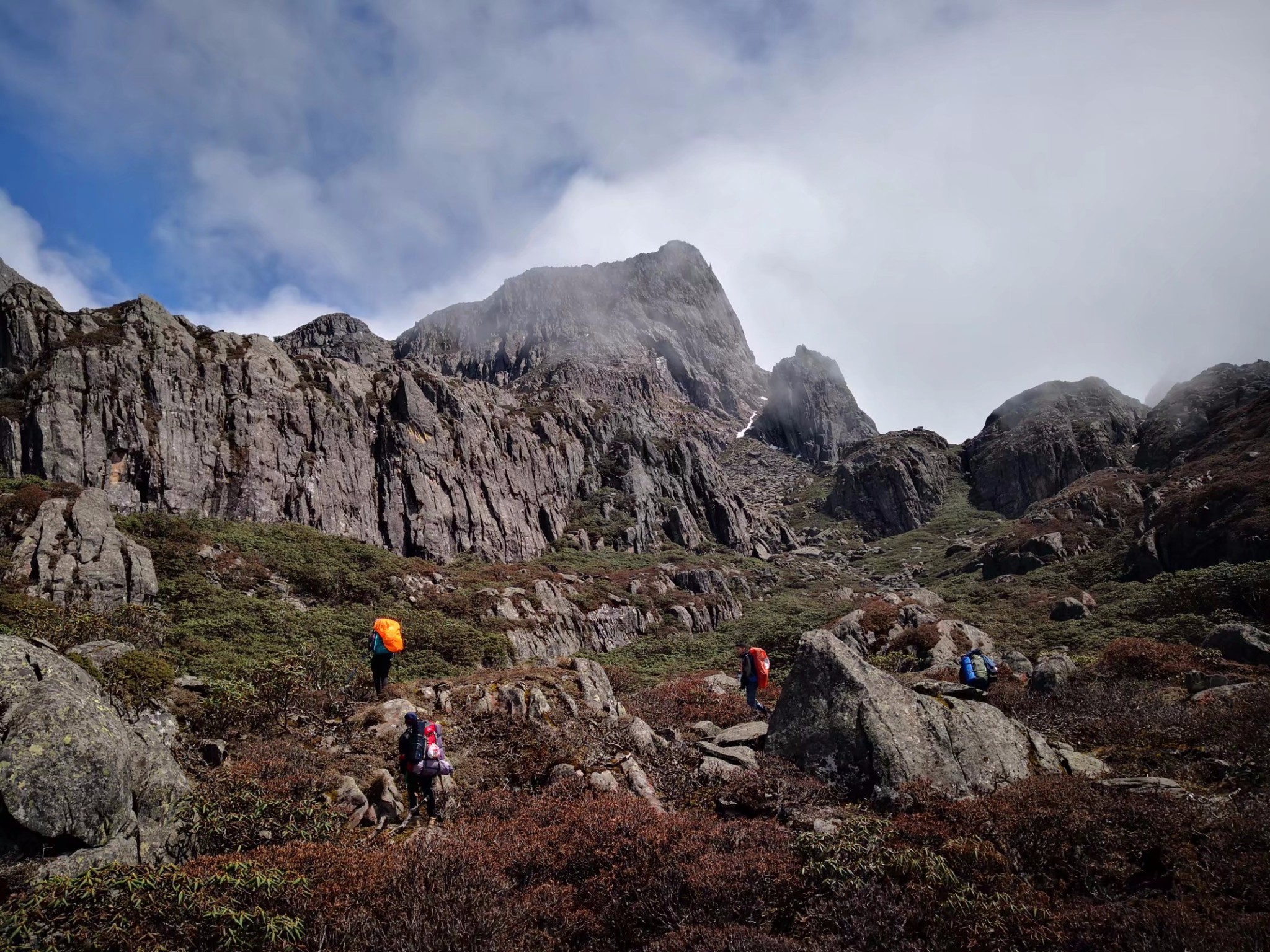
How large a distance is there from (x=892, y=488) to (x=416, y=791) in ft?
439

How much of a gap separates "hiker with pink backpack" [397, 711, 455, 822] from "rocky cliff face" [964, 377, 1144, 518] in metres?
133

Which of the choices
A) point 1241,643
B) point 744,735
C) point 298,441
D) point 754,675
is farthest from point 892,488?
point 744,735

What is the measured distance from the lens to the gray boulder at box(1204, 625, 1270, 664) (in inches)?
662

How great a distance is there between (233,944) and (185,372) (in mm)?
58174

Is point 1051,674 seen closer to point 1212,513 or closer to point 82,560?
point 82,560

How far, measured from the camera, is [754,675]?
14805 millimetres

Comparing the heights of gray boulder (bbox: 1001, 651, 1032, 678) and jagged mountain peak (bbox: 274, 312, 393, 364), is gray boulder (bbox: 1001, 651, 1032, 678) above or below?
below

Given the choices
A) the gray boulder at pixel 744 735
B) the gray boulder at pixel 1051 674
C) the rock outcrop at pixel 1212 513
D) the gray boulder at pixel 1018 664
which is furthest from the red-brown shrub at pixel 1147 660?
the rock outcrop at pixel 1212 513

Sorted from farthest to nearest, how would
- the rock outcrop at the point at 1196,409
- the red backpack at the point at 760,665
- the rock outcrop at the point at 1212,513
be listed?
1. the rock outcrop at the point at 1196,409
2. the rock outcrop at the point at 1212,513
3. the red backpack at the point at 760,665

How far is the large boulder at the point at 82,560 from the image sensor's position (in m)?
22.9

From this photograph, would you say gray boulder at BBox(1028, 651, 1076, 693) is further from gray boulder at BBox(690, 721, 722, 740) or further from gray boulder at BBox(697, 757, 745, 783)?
gray boulder at BBox(697, 757, 745, 783)

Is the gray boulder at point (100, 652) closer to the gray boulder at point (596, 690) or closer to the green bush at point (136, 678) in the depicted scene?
the green bush at point (136, 678)

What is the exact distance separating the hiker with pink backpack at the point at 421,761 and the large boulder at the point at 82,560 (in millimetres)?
22021

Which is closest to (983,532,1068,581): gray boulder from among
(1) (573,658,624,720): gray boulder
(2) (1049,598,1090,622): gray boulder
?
(2) (1049,598,1090,622): gray boulder
